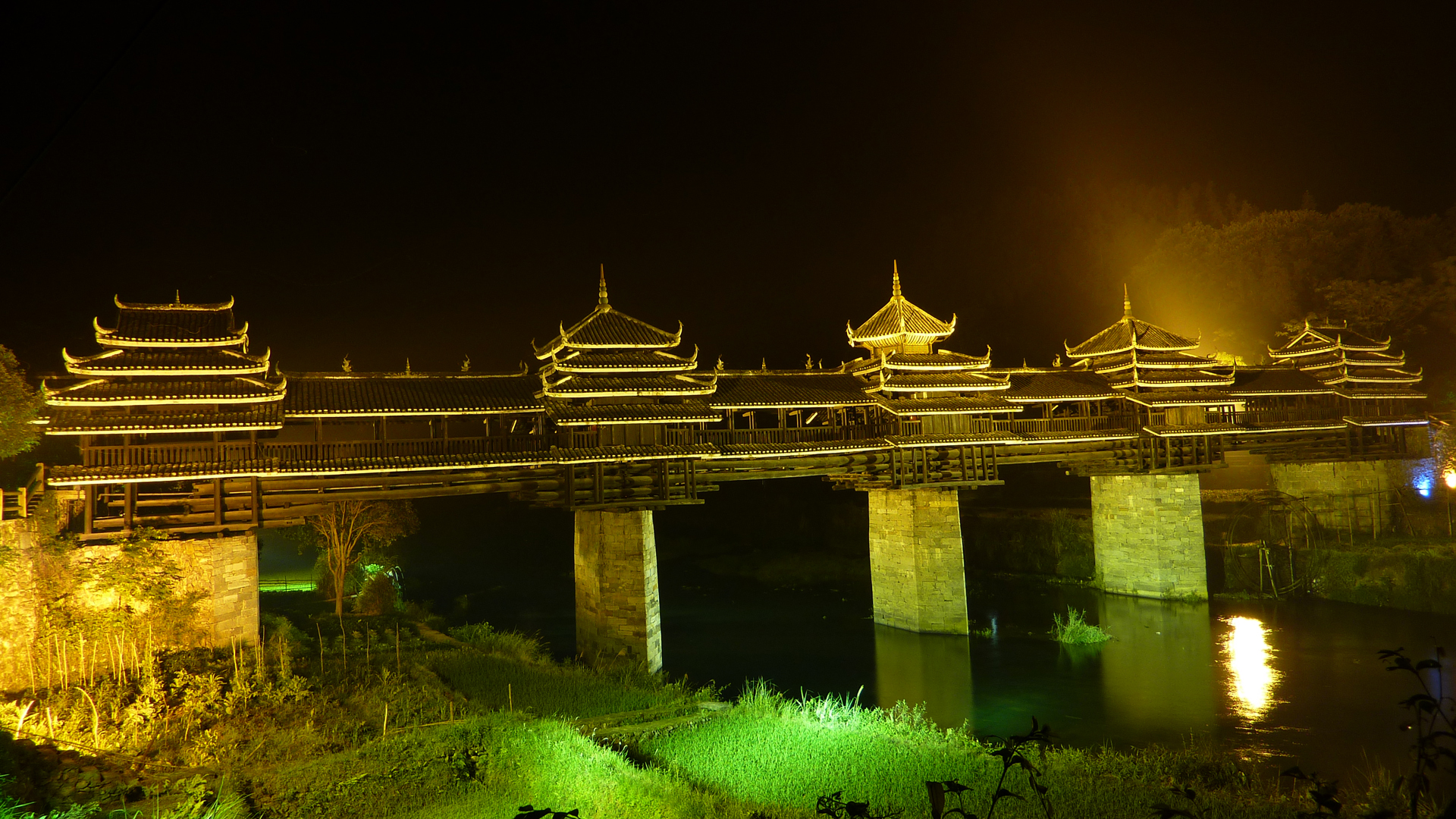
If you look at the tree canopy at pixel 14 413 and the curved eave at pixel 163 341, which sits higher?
the curved eave at pixel 163 341

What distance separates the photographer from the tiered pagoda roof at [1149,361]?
31094 millimetres

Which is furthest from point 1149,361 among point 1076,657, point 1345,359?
point 1076,657

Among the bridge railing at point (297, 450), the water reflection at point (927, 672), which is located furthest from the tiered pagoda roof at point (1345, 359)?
the bridge railing at point (297, 450)

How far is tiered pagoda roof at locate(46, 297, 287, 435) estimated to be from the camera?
1806 centimetres

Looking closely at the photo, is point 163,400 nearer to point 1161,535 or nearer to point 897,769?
point 897,769

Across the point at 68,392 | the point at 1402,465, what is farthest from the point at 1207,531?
the point at 68,392

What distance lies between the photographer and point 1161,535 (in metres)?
31.2

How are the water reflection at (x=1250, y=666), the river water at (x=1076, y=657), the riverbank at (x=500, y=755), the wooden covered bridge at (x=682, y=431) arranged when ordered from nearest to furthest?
the riverbank at (x=500, y=755)
the wooden covered bridge at (x=682, y=431)
the river water at (x=1076, y=657)
the water reflection at (x=1250, y=666)

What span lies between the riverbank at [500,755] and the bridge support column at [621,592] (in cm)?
270

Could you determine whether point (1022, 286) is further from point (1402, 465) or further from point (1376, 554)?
point (1376, 554)

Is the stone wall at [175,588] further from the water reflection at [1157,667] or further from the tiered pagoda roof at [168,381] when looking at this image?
the water reflection at [1157,667]

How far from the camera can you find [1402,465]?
35.1 metres

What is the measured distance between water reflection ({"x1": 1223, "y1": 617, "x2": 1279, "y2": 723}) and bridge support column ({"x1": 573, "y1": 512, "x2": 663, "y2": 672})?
46.2 feet

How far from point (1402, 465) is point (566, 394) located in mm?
33561
